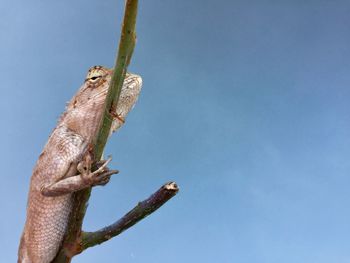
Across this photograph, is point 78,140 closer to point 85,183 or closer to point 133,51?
point 85,183

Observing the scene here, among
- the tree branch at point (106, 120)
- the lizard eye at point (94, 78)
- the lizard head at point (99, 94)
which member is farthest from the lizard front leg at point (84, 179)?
the lizard eye at point (94, 78)

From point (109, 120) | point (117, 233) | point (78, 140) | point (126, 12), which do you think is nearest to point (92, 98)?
point (78, 140)

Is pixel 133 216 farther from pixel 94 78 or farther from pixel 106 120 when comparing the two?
pixel 94 78

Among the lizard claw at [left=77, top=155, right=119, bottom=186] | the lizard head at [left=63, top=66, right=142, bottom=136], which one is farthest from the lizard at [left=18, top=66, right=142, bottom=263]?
the lizard claw at [left=77, top=155, right=119, bottom=186]

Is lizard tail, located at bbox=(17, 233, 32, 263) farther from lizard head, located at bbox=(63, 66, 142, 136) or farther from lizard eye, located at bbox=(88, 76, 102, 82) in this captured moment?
lizard eye, located at bbox=(88, 76, 102, 82)

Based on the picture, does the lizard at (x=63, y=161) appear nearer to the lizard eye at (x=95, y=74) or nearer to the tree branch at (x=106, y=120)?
the lizard eye at (x=95, y=74)
